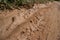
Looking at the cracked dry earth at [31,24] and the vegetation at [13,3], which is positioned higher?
the vegetation at [13,3]

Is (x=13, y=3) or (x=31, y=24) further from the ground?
(x=13, y=3)

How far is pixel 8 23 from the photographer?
3.22m

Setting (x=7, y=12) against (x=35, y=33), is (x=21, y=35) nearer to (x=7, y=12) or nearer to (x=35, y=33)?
(x=35, y=33)

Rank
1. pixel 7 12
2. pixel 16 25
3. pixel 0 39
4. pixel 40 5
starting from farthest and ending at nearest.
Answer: pixel 40 5 → pixel 7 12 → pixel 16 25 → pixel 0 39

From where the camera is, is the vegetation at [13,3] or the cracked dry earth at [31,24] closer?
the cracked dry earth at [31,24]

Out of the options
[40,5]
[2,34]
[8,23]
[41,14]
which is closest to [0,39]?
[2,34]

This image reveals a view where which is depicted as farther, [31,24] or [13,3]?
[13,3]

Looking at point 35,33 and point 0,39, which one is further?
point 35,33

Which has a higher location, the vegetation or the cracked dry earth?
the vegetation

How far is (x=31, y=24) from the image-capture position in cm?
332

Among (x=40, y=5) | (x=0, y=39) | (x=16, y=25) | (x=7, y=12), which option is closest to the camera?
(x=0, y=39)

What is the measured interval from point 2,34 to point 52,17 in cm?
119

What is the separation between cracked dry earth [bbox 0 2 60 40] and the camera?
312 centimetres

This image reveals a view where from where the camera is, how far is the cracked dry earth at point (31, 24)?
3.12m
